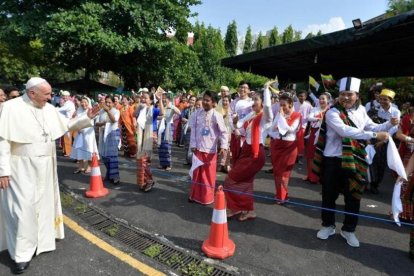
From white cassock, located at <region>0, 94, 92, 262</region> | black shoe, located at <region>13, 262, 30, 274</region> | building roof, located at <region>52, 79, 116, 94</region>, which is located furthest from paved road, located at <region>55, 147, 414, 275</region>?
building roof, located at <region>52, 79, 116, 94</region>

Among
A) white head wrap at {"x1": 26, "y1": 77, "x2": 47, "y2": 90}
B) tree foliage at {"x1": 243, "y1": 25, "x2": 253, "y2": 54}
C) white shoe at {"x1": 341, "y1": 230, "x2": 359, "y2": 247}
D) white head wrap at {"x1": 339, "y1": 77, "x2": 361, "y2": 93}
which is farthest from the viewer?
tree foliage at {"x1": 243, "y1": 25, "x2": 253, "y2": 54}

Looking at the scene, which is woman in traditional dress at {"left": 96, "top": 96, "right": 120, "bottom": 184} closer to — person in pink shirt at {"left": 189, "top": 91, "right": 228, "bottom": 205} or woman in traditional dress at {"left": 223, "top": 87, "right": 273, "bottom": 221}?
person in pink shirt at {"left": 189, "top": 91, "right": 228, "bottom": 205}

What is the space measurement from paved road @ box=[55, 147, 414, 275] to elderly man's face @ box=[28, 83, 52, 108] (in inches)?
82.3

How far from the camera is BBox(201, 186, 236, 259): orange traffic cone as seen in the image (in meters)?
3.73

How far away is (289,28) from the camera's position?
62656mm

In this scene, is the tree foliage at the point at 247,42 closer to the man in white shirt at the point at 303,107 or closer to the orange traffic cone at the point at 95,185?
the man in white shirt at the point at 303,107

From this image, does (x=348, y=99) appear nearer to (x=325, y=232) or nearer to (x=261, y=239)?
(x=325, y=232)

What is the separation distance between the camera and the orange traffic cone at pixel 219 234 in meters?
3.73

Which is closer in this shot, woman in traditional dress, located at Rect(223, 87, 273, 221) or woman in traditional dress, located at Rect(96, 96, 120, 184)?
woman in traditional dress, located at Rect(223, 87, 273, 221)

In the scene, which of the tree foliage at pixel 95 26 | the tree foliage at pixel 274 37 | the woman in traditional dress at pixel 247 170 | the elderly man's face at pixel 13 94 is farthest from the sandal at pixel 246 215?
the tree foliage at pixel 274 37

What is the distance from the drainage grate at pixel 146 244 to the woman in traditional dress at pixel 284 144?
240 cm

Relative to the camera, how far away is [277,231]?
457 cm

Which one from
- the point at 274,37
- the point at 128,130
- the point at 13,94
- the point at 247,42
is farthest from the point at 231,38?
the point at 13,94

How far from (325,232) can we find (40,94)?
3.84 meters
